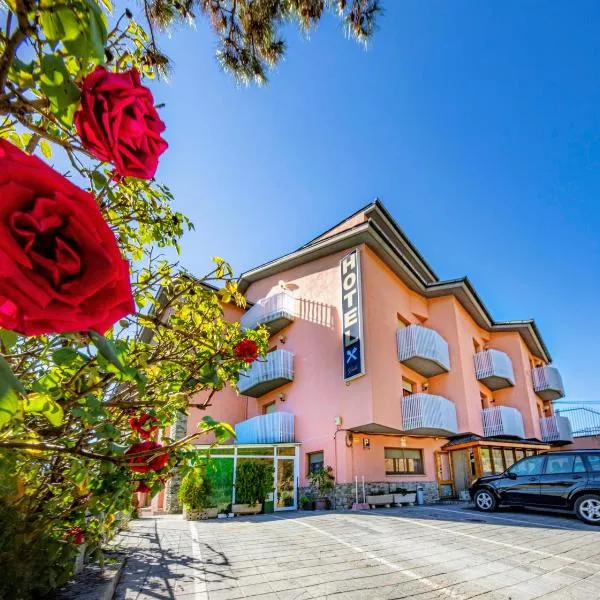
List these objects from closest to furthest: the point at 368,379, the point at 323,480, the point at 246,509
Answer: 1. the point at 246,509
2. the point at 323,480
3. the point at 368,379

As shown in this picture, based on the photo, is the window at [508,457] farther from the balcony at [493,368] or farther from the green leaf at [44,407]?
the green leaf at [44,407]

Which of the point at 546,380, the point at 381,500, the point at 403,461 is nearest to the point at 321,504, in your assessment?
the point at 381,500

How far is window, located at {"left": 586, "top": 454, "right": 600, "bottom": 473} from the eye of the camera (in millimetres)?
9555

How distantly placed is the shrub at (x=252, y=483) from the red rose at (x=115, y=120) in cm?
1453

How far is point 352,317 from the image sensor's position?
1539cm

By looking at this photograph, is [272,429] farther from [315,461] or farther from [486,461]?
[486,461]

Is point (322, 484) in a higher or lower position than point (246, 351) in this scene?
lower

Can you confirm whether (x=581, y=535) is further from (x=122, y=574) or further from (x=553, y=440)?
(x=553, y=440)

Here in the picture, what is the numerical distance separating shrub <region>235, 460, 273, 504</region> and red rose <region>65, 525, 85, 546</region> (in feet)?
38.1

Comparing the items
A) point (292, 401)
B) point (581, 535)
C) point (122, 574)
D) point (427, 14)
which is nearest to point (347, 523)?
point (581, 535)

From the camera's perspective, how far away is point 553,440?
75.5ft

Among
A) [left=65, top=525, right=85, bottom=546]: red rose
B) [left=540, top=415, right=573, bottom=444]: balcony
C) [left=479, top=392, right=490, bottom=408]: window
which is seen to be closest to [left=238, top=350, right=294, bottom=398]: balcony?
[left=479, top=392, right=490, bottom=408]: window

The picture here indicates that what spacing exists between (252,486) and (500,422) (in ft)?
39.7

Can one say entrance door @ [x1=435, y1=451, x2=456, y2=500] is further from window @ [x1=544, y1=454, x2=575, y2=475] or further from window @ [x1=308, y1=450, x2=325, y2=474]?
window @ [x1=544, y1=454, x2=575, y2=475]
